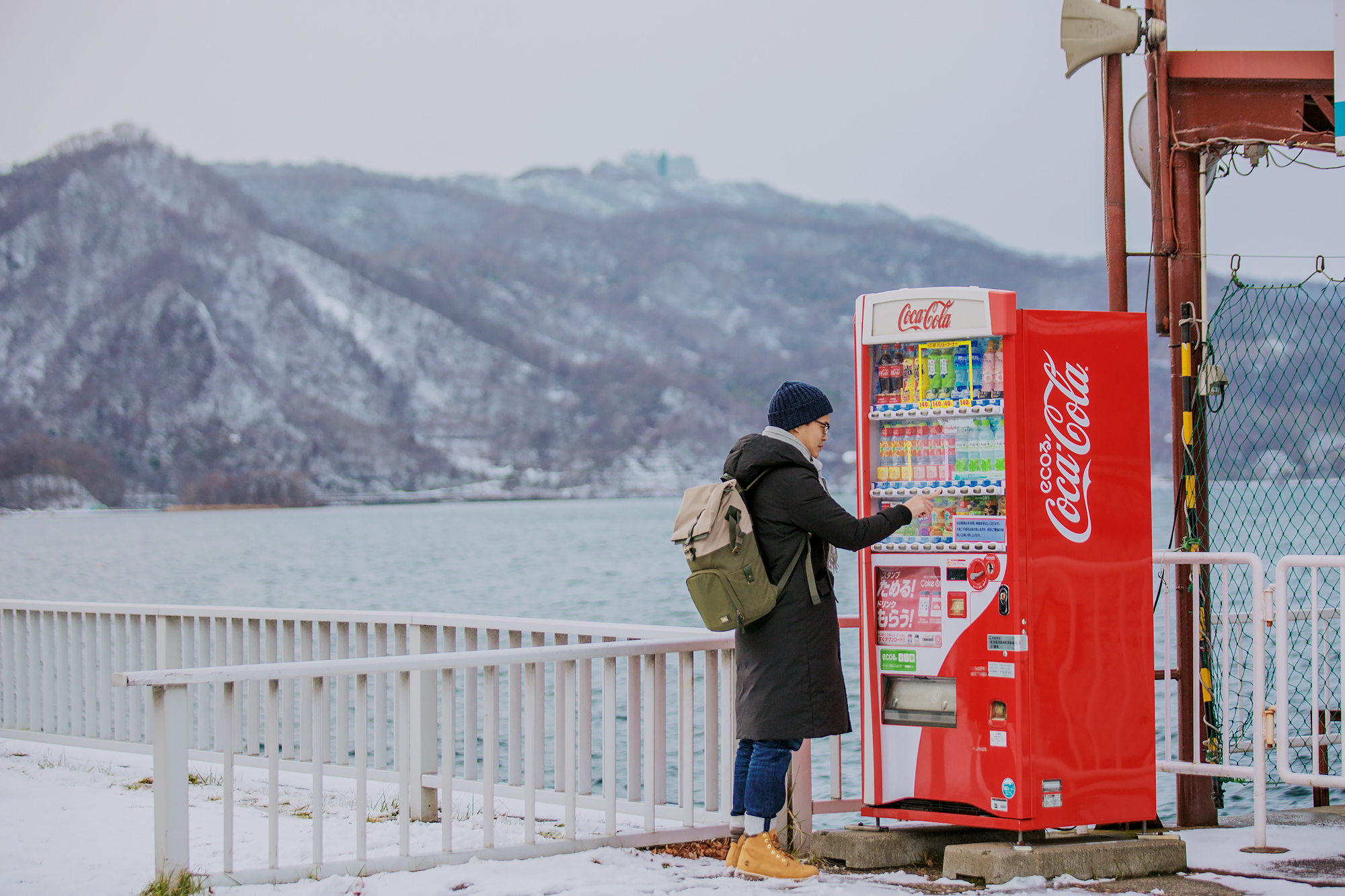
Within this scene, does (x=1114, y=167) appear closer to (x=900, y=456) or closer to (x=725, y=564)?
(x=900, y=456)

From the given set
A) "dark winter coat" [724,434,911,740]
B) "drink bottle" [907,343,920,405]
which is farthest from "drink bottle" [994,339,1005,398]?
"dark winter coat" [724,434,911,740]

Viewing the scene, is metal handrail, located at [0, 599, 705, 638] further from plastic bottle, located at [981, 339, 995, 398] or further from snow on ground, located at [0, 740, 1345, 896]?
plastic bottle, located at [981, 339, 995, 398]

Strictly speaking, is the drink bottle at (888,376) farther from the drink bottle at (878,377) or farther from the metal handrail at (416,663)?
the metal handrail at (416,663)

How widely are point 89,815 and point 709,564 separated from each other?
12.1 feet

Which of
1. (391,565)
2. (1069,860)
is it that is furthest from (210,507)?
(1069,860)

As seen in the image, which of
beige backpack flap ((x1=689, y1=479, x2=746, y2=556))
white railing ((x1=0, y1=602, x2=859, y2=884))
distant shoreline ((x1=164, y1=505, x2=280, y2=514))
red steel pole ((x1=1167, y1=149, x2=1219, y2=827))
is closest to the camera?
white railing ((x1=0, y1=602, x2=859, y2=884))

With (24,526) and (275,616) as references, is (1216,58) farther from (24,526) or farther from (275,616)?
(24,526)

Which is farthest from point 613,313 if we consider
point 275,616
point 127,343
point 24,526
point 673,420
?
point 275,616

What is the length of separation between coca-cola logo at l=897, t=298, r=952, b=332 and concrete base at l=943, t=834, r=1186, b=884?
2.12 meters

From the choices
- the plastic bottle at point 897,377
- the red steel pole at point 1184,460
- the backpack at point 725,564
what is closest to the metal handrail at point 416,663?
the backpack at point 725,564

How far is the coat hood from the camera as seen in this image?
525 centimetres

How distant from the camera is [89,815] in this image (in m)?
6.59

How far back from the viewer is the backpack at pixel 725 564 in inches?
201

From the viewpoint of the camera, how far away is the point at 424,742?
649cm
